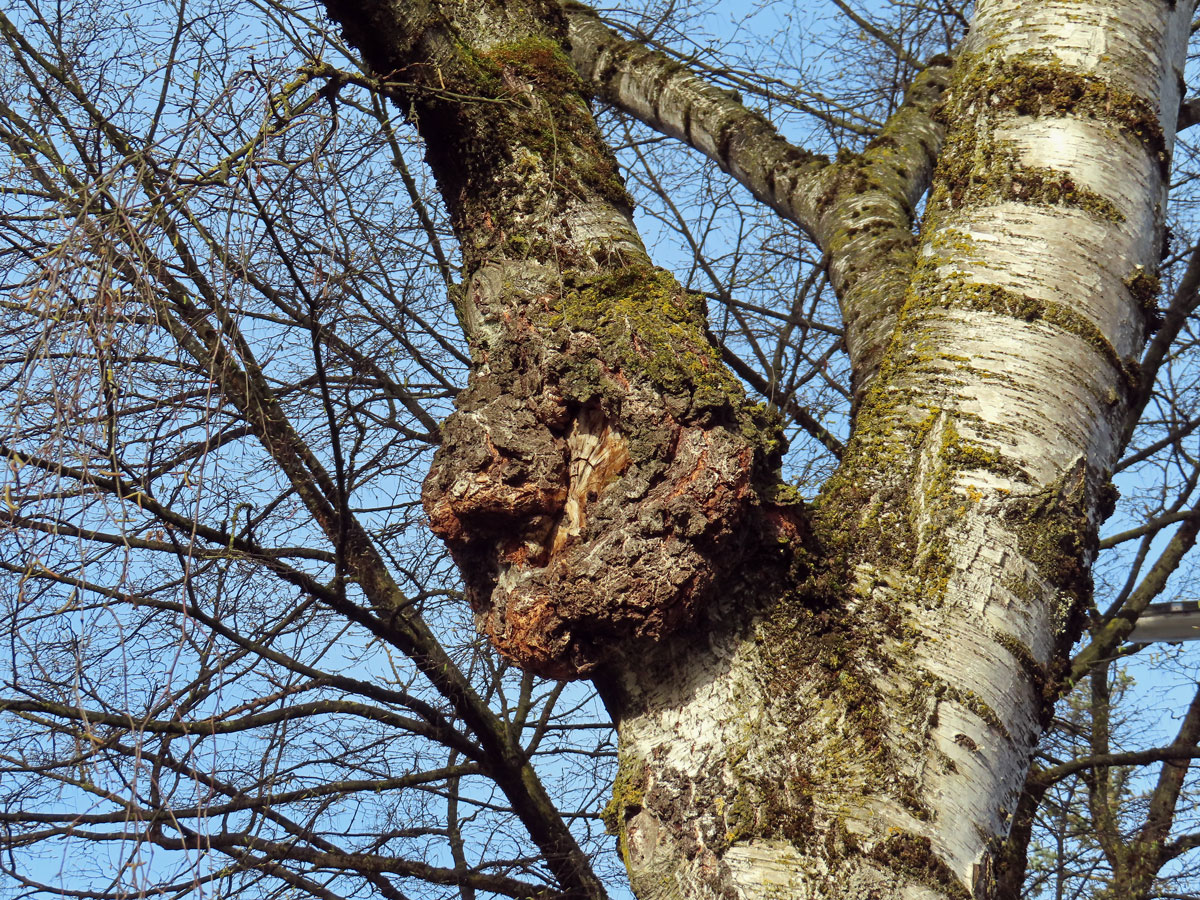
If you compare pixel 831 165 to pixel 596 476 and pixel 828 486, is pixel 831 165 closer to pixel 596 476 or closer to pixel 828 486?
pixel 828 486

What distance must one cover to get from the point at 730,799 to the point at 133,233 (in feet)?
3.80

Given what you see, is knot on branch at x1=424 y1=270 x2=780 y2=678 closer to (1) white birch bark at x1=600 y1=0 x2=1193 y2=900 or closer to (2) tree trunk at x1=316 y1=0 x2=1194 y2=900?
(2) tree trunk at x1=316 y1=0 x2=1194 y2=900

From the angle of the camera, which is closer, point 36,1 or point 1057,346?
point 1057,346

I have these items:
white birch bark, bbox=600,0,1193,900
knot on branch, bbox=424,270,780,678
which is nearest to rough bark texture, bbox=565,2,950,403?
white birch bark, bbox=600,0,1193,900

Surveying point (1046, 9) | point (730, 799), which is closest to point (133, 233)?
point (730, 799)

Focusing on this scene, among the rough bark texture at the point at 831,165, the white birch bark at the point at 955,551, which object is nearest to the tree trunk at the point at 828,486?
the white birch bark at the point at 955,551

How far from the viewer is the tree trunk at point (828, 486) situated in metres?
1.46

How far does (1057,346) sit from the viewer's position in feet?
5.56

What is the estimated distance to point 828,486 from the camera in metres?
1.80

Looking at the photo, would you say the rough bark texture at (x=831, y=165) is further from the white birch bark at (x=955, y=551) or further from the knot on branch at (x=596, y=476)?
the knot on branch at (x=596, y=476)

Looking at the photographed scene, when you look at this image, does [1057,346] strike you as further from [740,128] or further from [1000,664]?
[740,128]

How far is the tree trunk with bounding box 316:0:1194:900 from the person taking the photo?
1.46 metres

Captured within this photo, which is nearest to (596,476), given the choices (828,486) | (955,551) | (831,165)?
(828,486)

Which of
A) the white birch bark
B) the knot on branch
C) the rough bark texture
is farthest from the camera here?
the rough bark texture
